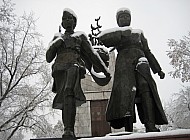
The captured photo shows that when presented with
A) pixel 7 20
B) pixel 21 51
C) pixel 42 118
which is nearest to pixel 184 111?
pixel 42 118

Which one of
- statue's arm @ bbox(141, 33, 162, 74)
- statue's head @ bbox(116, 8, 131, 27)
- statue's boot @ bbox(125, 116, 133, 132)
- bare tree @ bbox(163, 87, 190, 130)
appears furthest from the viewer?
bare tree @ bbox(163, 87, 190, 130)

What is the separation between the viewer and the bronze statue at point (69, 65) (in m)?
4.11

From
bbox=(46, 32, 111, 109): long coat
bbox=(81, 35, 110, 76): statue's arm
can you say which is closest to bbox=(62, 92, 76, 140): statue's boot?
bbox=(46, 32, 111, 109): long coat

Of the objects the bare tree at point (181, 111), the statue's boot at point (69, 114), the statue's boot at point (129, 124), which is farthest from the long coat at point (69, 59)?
the bare tree at point (181, 111)

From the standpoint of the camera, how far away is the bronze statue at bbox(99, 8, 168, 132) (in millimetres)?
4348

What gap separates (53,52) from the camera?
4.56 metres

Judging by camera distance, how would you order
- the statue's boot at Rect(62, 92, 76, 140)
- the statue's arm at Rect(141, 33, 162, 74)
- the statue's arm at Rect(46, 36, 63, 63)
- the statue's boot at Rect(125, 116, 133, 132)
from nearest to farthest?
1. the statue's boot at Rect(62, 92, 76, 140)
2. the statue's boot at Rect(125, 116, 133, 132)
3. the statue's arm at Rect(46, 36, 63, 63)
4. the statue's arm at Rect(141, 33, 162, 74)

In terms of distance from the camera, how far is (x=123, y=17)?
5004mm

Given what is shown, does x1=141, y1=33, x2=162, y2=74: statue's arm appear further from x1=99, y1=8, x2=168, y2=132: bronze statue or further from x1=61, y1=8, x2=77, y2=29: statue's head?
x1=61, y1=8, x2=77, y2=29: statue's head

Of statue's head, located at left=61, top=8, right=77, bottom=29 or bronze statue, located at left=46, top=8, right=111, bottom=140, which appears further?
statue's head, located at left=61, top=8, right=77, bottom=29

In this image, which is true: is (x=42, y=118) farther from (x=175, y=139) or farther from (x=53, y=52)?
(x=175, y=139)

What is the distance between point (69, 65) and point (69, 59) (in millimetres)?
116

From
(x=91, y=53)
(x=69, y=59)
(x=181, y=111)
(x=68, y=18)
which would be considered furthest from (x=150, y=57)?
(x=181, y=111)

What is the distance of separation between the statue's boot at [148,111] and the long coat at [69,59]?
31.9 inches
